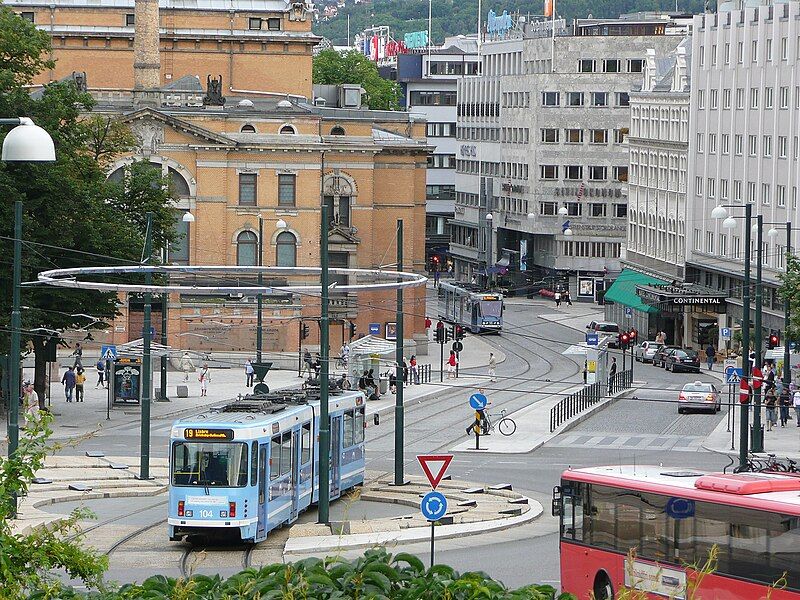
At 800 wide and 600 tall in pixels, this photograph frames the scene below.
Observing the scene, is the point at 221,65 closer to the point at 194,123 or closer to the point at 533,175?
the point at 194,123

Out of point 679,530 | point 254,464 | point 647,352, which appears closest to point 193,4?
point 647,352

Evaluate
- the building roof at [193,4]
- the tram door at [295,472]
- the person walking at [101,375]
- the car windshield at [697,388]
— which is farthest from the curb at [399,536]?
the building roof at [193,4]

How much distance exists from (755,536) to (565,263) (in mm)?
110934

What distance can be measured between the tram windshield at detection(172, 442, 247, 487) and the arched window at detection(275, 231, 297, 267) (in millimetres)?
58381

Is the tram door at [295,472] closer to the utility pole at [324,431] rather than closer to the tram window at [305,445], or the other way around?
the tram window at [305,445]

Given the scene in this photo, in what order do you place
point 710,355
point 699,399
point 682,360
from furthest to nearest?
1. point 710,355
2. point 682,360
3. point 699,399

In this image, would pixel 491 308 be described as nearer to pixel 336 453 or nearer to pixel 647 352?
pixel 647 352

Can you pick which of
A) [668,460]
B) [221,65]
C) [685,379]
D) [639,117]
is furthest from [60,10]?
[668,460]

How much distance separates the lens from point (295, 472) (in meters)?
34.3

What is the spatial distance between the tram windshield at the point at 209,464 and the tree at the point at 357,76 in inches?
5148

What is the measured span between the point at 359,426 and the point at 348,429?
1023mm

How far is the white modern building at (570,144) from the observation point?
131000 millimetres

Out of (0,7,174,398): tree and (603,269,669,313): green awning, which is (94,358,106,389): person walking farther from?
(603,269,669,313): green awning

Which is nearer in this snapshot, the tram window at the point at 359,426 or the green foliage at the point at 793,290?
the tram window at the point at 359,426
